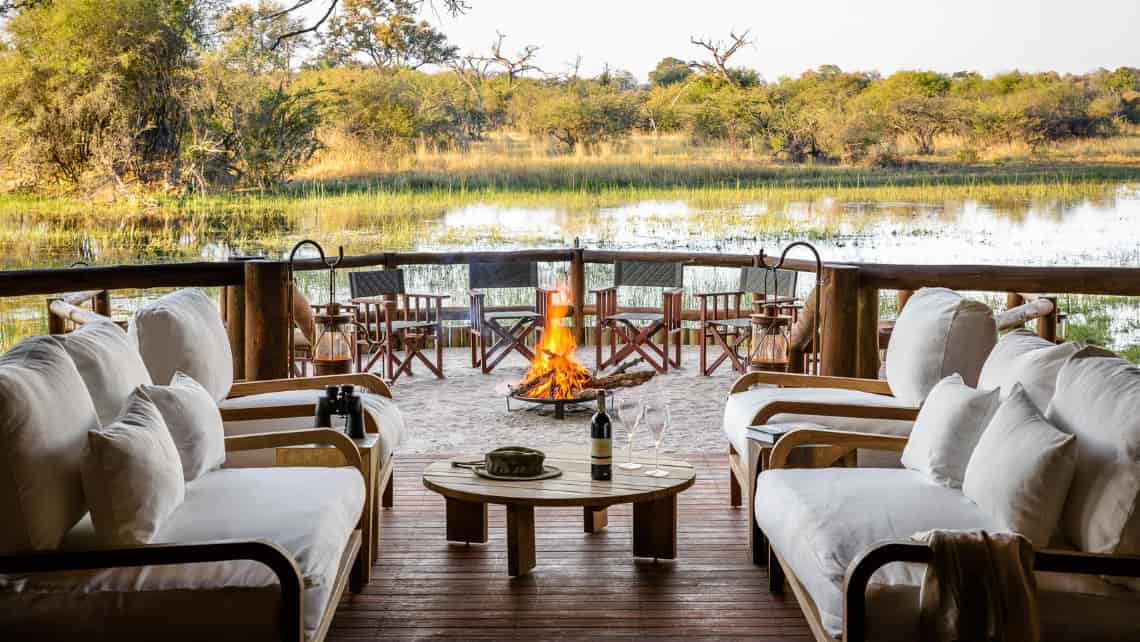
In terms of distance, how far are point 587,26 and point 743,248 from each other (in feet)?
9.32

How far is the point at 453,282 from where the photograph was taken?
33.3ft

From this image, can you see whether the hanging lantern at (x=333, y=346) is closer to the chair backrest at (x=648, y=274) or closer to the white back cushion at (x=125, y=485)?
the chair backrest at (x=648, y=274)

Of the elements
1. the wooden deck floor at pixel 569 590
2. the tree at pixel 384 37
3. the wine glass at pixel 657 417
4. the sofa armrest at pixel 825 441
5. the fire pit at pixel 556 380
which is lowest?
the wooden deck floor at pixel 569 590

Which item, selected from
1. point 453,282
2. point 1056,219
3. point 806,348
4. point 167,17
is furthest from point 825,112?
point 167,17

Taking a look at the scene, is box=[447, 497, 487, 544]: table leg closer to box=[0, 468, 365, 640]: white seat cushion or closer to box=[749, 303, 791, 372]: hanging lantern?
box=[0, 468, 365, 640]: white seat cushion

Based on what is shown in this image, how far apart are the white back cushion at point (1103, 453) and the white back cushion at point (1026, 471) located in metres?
0.04

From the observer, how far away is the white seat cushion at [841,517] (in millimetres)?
2553

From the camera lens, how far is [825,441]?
345cm

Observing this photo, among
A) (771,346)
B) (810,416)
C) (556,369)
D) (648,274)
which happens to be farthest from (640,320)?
(810,416)

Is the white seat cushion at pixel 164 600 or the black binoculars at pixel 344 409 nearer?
the white seat cushion at pixel 164 600

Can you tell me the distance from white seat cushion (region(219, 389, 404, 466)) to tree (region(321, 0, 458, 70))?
311 inches

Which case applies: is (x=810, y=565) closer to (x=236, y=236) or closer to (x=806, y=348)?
(x=806, y=348)

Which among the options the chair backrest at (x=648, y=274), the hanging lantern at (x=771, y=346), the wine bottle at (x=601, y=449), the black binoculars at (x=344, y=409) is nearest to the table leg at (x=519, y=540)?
the wine bottle at (x=601, y=449)

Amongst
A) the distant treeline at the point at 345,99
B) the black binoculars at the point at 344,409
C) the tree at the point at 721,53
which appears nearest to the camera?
the black binoculars at the point at 344,409
